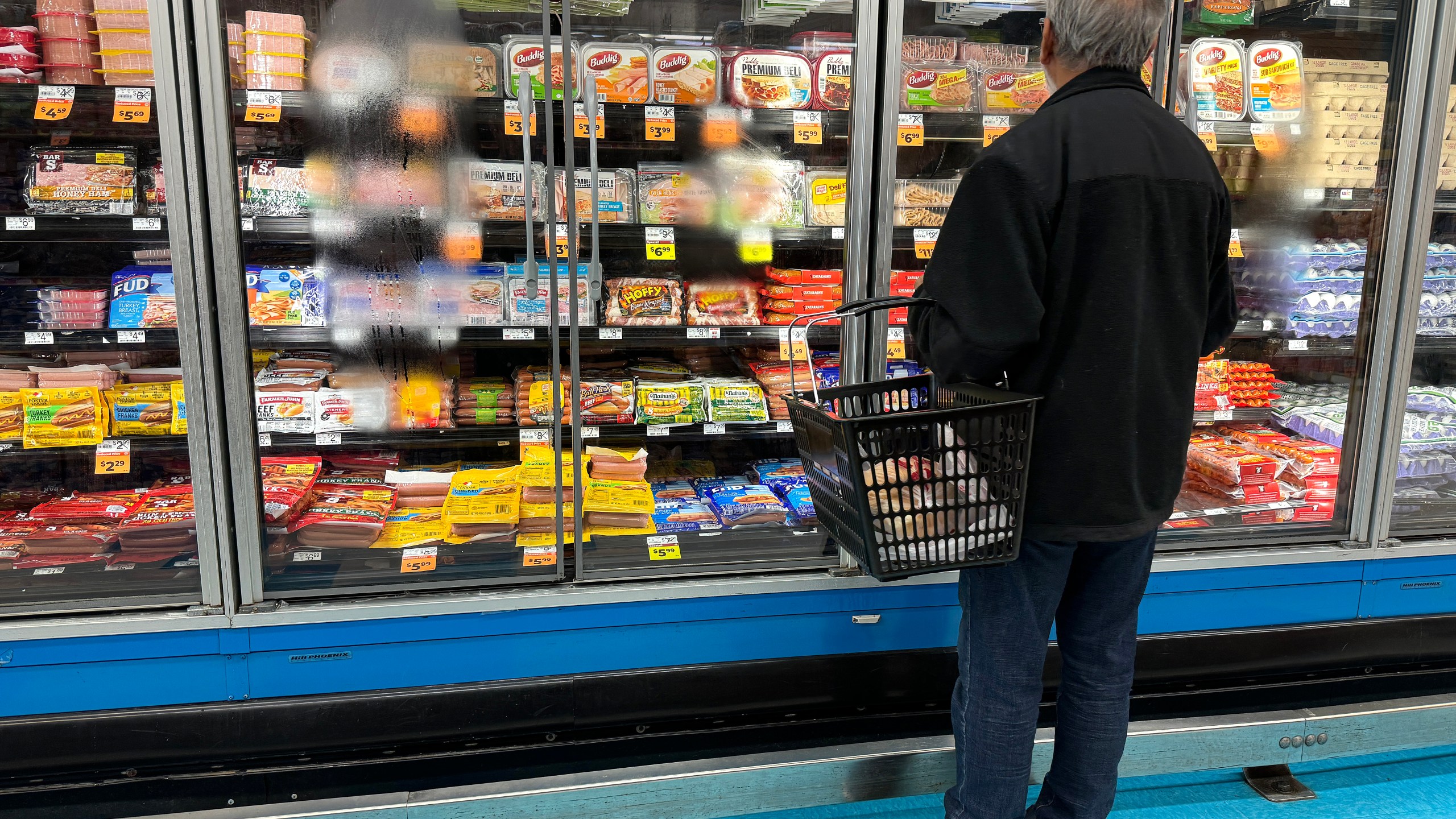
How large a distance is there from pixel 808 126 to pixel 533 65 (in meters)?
0.82

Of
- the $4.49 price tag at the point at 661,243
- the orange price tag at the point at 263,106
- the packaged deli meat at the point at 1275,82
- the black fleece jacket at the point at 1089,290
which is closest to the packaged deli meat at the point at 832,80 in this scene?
the $4.49 price tag at the point at 661,243

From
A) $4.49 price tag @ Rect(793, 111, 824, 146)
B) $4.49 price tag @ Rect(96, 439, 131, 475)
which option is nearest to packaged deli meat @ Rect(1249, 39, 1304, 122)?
$4.49 price tag @ Rect(793, 111, 824, 146)

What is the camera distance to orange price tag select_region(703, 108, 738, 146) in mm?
2664

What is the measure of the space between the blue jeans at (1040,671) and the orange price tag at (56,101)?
2.54m

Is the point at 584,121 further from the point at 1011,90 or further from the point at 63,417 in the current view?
the point at 63,417

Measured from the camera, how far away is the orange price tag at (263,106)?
2184 mm

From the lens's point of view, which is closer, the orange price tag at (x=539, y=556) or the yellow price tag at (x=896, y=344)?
the orange price tag at (x=539, y=556)

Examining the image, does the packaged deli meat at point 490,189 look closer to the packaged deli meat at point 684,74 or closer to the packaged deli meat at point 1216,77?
the packaged deli meat at point 684,74

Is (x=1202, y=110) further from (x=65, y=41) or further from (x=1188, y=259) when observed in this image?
(x=65, y=41)

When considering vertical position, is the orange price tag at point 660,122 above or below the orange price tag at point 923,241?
above

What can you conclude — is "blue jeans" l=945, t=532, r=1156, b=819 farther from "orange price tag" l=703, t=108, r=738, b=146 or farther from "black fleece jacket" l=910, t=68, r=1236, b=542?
"orange price tag" l=703, t=108, r=738, b=146

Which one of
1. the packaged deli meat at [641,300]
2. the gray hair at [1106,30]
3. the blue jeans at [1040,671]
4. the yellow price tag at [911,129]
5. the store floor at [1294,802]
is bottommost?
the store floor at [1294,802]

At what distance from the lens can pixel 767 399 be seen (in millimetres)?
2955

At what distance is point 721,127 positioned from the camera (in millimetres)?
2709
